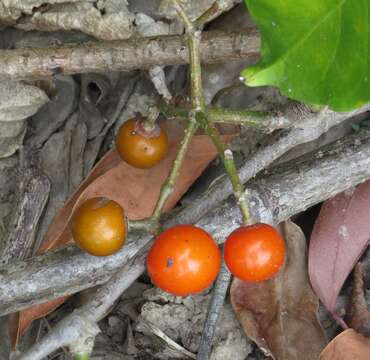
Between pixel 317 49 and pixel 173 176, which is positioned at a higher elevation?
pixel 317 49

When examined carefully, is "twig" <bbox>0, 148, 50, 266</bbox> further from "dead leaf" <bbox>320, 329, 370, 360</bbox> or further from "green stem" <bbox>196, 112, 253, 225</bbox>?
"dead leaf" <bbox>320, 329, 370, 360</bbox>

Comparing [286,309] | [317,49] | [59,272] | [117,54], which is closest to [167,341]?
[286,309]

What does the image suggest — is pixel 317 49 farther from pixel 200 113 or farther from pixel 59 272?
pixel 59 272

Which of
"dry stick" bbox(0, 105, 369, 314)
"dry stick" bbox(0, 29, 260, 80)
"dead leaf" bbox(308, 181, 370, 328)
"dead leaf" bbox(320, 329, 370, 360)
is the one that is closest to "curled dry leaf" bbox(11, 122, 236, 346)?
"dry stick" bbox(0, 105, 369, 314)

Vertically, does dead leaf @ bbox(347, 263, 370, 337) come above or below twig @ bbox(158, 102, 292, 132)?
below

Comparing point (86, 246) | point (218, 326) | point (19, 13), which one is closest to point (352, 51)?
point (86, 246)

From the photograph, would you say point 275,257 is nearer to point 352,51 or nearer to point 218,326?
point 352,51

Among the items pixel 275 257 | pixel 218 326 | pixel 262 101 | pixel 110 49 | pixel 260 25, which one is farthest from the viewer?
pixel 262 101
